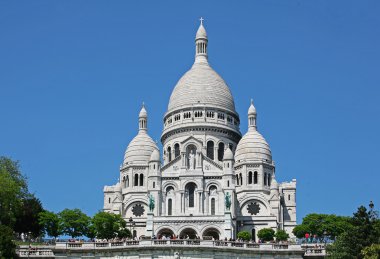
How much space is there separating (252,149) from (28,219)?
5248cm

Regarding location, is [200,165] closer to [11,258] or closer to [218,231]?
[218,231]

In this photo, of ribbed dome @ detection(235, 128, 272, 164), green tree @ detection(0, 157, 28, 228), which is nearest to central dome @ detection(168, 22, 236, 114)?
ribbed dome @ detection(235, 128, 272, 164)

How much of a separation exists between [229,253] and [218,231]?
5672cm

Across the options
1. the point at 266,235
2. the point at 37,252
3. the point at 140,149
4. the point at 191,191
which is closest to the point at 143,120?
the point at 140,149

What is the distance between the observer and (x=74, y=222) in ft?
374

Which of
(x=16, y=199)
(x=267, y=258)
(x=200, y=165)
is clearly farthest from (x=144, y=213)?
(x=267, y=258)

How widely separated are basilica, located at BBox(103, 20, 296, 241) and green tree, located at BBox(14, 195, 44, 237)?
80.4ft

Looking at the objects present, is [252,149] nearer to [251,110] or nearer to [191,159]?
[191,159]

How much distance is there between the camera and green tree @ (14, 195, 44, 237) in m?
107

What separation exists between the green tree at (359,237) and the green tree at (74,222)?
45.3 metres

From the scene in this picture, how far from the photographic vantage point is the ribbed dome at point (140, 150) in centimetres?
15688

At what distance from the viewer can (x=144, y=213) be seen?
15138 centimetres

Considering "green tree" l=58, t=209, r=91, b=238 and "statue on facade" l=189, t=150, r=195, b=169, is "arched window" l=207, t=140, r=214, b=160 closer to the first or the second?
"statue on facade" l=189, t=150, r=195, b=169

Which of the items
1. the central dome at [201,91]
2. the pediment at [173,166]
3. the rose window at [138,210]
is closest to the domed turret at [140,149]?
the central dome at [201,91]
